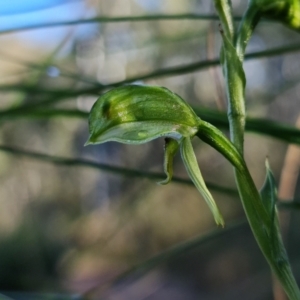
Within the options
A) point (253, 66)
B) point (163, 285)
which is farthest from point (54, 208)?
point (253, 66)

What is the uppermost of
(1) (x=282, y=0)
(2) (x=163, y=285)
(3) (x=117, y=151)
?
(1) (x=282, y=0)

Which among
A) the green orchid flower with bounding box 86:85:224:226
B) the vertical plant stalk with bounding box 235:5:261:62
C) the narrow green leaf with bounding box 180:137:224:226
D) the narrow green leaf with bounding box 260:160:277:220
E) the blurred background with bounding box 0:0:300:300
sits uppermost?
the vertical plant stalk with bounding box 235:5:261:62

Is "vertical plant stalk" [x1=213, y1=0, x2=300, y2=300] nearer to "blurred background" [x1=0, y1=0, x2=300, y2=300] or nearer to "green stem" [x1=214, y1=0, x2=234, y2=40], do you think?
"green stem" [x1=214, y1=0, x2=234, y2=40]

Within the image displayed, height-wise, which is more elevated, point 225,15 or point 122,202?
point 225,15

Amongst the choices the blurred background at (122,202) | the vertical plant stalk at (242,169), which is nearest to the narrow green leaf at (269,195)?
the vertical plant stalk at (242,169)

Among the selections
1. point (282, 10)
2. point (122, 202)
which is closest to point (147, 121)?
point (282, 10)

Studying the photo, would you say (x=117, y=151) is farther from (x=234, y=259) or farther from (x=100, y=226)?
(x=234, y=259)

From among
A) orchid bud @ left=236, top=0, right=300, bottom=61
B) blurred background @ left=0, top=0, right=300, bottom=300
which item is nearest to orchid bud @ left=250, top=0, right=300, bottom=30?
orchid bud @ left=236, top=0, right=300, bottom=61

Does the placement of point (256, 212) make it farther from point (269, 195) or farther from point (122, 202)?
point (122, 202)
